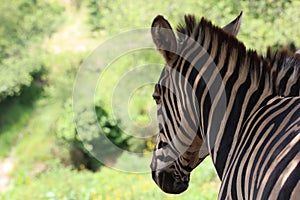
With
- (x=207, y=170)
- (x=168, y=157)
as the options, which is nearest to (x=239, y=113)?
(x=168, y=157)

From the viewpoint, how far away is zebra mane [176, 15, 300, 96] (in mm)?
1909

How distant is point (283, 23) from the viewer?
975 centimetres

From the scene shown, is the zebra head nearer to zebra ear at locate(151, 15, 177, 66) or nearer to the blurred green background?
zebra ear at locate(151, 15, 177, 66)

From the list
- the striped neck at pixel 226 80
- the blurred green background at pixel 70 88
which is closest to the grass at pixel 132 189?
the blurred green background at pixel 70 88

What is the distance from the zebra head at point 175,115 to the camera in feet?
7.07

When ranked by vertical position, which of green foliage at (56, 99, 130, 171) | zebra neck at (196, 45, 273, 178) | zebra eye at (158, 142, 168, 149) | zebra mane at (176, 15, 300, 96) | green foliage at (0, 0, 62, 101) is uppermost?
green foliage at (0, 0, 62, 101)

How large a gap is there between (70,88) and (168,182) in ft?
56.0

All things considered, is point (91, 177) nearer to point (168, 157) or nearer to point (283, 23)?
point (283, 23)

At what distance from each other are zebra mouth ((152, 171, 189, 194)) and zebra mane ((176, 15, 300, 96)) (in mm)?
680

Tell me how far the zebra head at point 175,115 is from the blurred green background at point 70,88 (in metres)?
Answer: 2.52

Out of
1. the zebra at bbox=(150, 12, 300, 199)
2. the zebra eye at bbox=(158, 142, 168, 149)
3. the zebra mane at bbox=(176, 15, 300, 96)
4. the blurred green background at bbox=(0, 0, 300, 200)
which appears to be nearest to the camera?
the zebra at bbox=(150, 12, 300, 199)

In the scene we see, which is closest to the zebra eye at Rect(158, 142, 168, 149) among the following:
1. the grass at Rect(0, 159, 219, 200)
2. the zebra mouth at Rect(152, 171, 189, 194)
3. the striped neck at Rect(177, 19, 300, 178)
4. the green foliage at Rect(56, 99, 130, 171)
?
the zebra mouth at Rect(152, 171, 189, 194)

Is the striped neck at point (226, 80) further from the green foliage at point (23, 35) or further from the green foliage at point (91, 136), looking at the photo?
the green foliage at point (23, 35)

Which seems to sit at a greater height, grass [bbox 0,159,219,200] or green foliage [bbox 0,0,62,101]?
green foliage [bbox 0,0,62,101]
